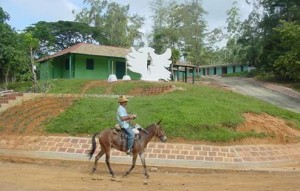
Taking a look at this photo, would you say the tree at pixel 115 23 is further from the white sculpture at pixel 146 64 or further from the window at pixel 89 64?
the white sculpture at pixel 146 64

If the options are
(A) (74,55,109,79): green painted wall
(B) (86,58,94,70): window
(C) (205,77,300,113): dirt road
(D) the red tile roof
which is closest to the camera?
(C) (205,77,300,113): dirt road

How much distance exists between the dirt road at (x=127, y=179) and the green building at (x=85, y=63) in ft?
77.5

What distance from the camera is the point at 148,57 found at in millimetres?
30625

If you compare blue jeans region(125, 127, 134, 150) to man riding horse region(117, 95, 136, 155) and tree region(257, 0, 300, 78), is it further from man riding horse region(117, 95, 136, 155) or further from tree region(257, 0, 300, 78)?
tree region(257, 0, 300, 78)

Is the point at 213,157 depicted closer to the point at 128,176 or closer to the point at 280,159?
the point at 280,159

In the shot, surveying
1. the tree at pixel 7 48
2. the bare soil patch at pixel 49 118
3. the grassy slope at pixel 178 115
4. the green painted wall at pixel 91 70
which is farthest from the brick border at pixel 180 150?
the green painted wall at pixel 91 70

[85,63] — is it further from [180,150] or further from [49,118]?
[180,150]

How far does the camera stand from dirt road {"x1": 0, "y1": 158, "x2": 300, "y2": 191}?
30.2 feet

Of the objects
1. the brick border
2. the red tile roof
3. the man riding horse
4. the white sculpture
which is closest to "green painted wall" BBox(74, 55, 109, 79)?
the red tile roof

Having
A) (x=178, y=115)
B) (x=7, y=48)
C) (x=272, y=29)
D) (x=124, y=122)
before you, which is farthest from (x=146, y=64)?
(x=124, y=122)

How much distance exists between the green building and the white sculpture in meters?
7.49

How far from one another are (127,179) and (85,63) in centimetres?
2785

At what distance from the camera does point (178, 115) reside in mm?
16453

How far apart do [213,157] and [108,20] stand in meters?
45.3
